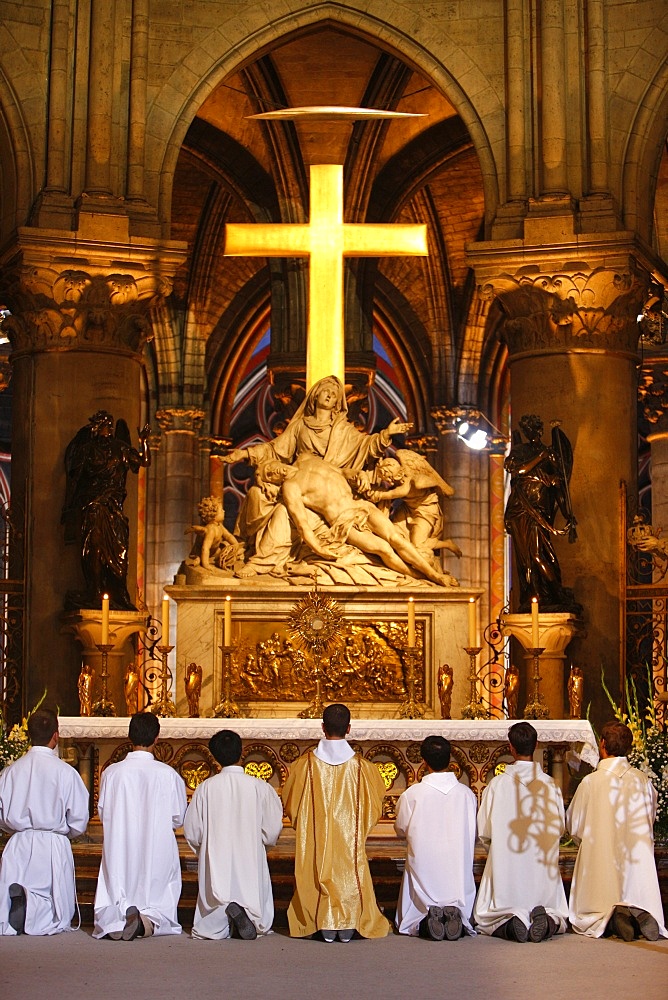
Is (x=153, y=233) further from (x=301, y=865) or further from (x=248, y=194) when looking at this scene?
(x=301, y=865)

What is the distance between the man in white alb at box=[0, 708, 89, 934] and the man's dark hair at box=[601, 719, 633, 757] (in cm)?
292

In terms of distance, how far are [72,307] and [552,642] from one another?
5382 mm

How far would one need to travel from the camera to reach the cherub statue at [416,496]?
1484cm

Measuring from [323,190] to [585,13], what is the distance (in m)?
3.36

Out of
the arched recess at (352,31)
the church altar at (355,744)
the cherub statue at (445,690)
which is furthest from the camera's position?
the arched recess at (352,31)

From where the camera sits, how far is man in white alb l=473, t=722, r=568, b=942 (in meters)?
9.90

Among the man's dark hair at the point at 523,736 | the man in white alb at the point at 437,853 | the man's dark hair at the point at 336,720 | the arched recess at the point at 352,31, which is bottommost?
the man in white alb at the point at 437,853

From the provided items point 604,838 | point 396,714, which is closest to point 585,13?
point 396,714

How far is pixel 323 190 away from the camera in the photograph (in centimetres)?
1623

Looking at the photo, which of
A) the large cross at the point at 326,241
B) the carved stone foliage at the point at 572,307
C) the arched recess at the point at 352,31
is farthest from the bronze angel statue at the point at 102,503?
the carved stone foliage at the point at 572,307

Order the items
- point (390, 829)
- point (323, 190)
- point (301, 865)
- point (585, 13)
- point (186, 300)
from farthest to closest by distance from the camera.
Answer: point (186, 300) < point (585, 13) < point (323, 190) < point (390, 829) < point (301, 865)

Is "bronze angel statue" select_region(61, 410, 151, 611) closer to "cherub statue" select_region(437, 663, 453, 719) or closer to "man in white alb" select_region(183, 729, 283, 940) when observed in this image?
"cherub statue" select_region(437, 663, 453, 719)

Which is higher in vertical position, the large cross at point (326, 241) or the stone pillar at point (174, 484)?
the large cross at point (326, 241)

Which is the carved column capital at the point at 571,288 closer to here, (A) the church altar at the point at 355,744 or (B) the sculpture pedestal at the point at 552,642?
(B) the sculpture pedestal at the point at 552,642
